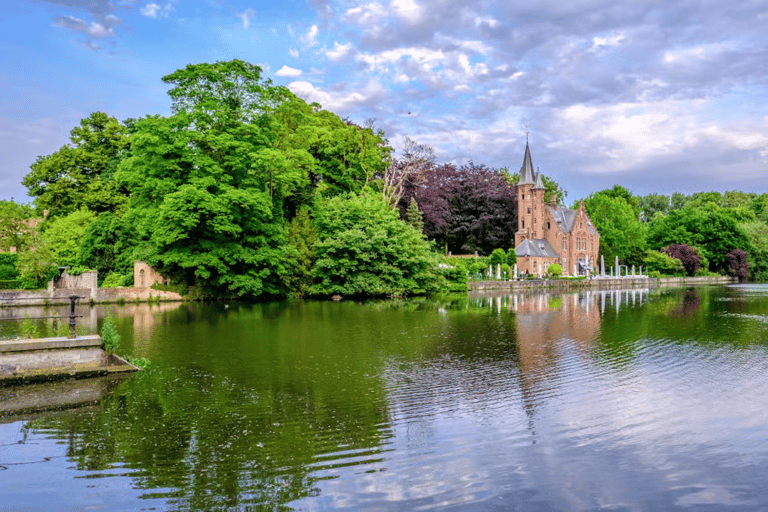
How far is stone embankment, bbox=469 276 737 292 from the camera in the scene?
2240 inches

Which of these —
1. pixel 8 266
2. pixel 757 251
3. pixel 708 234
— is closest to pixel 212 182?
pixel 8 266

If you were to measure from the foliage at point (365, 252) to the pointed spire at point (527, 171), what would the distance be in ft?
109

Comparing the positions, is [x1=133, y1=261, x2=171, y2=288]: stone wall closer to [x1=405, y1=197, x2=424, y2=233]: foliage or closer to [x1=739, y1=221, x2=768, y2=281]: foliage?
[x1=405, y1=197, x2=424, y2=233]: foliage

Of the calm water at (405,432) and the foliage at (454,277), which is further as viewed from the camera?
the foliage at (454,277)

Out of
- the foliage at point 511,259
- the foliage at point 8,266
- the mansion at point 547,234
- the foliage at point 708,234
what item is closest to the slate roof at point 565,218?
the mansion at point 547,234

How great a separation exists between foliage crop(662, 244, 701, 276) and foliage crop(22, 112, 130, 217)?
2751 inches

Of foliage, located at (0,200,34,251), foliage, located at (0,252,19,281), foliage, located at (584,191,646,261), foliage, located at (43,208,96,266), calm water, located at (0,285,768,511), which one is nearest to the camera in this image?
calm water, located at (0,285,768,511)

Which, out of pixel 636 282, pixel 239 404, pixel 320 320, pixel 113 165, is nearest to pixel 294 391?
pixel 239 404

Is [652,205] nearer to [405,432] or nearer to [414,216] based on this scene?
[414,216]

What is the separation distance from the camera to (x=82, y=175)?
47.4 meters

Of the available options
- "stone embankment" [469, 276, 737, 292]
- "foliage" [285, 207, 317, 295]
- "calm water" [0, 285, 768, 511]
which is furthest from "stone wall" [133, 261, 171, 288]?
"stone embankment" [469, 276, 737, 292]

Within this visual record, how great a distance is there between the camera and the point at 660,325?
2595 cm

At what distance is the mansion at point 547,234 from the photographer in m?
74.8

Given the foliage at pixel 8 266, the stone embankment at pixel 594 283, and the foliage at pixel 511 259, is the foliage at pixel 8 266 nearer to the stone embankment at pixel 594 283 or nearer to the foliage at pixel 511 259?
the stone embankment at pixel 594 283
